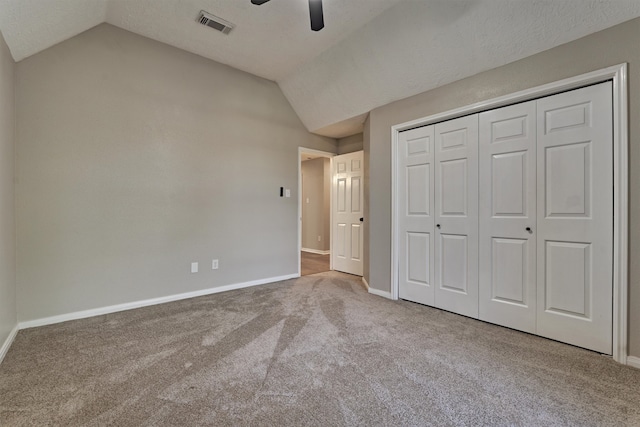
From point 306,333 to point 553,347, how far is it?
75.8 inches

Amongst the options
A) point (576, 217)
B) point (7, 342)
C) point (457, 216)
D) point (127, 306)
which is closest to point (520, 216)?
A: point (576, 217)

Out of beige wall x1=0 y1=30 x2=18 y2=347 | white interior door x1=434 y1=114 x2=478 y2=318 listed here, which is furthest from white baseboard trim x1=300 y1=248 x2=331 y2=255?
beige wall x1=0 y1=30 x2=18 y2=347

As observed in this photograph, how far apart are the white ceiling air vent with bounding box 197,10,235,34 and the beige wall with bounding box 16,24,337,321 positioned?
0.69 metres

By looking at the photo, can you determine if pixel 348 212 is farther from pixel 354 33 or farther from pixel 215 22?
pixel 215 22

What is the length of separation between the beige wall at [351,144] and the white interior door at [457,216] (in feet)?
5.73

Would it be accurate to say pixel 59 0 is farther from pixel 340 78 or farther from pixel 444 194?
pixel 444 194

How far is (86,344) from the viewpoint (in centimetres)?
218

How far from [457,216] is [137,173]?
3.42 metres

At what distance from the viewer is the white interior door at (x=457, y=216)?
2.71m

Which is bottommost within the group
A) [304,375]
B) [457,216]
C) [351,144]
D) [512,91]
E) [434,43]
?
[304,375]

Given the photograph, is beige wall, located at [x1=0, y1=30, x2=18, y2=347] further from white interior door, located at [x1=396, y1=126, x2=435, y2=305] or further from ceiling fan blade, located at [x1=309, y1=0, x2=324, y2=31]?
white interior door, located at [x1=396, y1=126, x2=435, y2=305]

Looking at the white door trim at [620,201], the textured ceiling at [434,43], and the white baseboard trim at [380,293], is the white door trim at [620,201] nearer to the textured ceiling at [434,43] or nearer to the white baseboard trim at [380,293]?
the textured ceiling at [434,43]

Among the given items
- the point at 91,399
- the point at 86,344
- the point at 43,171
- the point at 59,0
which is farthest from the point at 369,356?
the point at 59,0

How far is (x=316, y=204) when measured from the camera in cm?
691
